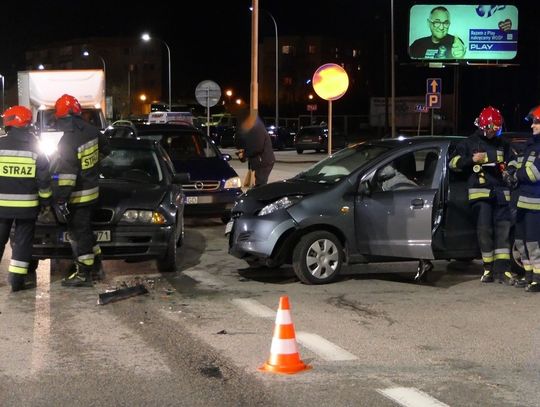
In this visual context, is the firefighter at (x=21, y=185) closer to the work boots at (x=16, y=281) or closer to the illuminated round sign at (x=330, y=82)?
the work boots at (x=16, y=281)

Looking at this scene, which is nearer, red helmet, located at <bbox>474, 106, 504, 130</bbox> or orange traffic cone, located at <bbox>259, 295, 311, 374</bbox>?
orange traffic cone, located at <bbox>259, 295, 311, 374</bbox>

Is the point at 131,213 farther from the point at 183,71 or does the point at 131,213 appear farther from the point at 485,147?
the point at 183,71

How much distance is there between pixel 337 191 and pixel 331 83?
6.03 m

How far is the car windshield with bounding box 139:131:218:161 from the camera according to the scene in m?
13.7

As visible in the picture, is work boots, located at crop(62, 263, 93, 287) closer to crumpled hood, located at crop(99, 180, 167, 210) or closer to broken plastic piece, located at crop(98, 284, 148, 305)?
broken plastic piece, located at crop(98, 284, 148, 305)

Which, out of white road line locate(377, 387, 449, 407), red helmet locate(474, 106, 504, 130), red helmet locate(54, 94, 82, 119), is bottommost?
white road line locate(377, 387, 449, 407)

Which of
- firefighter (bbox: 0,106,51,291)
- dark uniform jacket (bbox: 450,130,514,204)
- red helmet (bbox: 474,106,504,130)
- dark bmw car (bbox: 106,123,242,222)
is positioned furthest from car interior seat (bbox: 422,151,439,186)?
dark bmw car (bbox: 106,123,242,222)

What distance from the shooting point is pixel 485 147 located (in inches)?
324

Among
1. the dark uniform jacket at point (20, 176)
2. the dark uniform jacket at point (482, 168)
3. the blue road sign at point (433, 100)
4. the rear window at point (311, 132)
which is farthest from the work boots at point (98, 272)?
the rear window at point (311, 132)

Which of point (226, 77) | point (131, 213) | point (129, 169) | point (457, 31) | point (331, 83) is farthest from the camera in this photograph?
point (226, 77)

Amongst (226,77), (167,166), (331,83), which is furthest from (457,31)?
(226,77)

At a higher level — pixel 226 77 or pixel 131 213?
pixel 226 77

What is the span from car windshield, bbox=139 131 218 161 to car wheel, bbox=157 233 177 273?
500 cm

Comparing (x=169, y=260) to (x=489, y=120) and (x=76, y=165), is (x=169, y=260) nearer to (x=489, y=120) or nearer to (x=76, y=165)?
(x=76, y=165)
